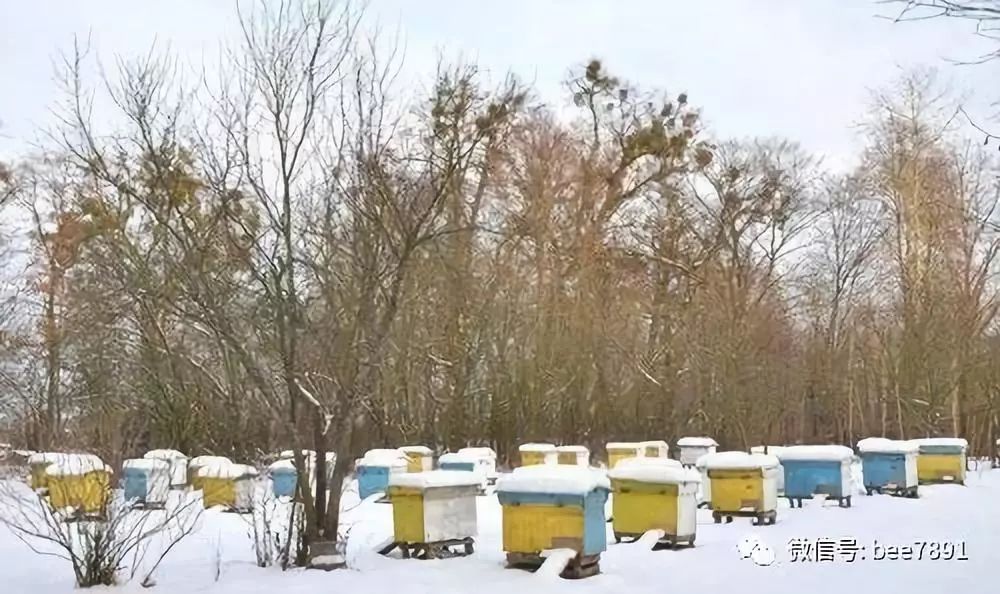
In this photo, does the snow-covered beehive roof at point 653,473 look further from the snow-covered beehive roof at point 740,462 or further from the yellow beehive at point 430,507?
the snow-covered beehive roof at point 740,462

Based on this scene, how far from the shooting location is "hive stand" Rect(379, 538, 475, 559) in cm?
993

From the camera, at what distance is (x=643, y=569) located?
9.41 m

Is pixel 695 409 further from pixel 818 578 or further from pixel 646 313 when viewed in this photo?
pixel 818 578

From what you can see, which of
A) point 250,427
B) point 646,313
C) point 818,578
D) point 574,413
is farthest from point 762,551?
point 646,313

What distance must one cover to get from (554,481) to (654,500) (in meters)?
1.98

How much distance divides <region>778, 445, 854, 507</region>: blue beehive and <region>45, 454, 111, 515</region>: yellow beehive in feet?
29.6

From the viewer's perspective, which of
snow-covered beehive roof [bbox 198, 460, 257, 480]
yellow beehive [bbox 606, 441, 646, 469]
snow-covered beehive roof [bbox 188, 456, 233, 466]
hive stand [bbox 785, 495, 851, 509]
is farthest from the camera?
yellow beehive [bbox 606, 441, 646, 469]

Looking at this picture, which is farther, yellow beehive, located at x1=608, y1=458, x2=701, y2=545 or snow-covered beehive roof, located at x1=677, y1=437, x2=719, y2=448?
snow-covered beehive roof, located at x1=677, y1=437, x2=719, y2=448

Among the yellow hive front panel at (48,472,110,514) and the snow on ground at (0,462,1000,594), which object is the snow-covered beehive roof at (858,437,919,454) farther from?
the yellow hive front panel at (48,472,110,514)

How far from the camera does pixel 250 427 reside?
1625 centimetres

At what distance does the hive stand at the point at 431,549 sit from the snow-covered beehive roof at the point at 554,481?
1.06 m

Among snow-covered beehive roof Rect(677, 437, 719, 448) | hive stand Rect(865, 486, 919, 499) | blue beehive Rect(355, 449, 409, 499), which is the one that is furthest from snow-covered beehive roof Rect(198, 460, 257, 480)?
hive stand Rect(865, 486, 919, 499)

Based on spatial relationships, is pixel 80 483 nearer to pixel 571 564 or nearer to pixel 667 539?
pixel 571 564

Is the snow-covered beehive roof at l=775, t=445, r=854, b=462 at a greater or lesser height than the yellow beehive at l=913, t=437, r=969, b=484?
greater
